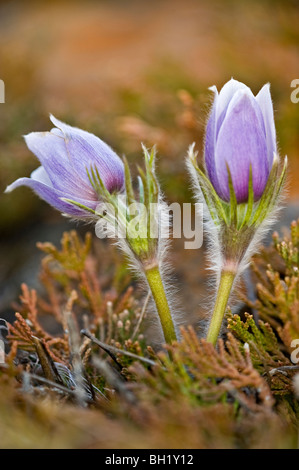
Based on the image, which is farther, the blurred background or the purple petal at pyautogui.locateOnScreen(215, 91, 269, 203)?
the blurred background

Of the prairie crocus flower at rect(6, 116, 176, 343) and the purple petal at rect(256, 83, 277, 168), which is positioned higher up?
the purple petal at rect(256, 83, 277, 168)

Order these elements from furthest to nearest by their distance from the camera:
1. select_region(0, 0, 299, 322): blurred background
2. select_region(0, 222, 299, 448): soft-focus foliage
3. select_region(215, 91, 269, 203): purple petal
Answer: select_region(0, 0, 299, 322): blurred background → select_region(215, 91, 269, 203): purple petal → select_region(0, 222, 299, 448): soft-focus foliage

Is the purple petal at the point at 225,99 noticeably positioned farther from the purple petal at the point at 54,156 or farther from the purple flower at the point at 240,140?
the purple petal at the point at 54,156

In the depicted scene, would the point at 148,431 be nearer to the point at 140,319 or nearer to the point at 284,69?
the point at 140,319

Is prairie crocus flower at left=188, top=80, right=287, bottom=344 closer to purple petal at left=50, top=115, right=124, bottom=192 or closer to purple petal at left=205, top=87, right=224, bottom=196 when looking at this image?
purple petal at left=205, top=87, right=224, bottom=196

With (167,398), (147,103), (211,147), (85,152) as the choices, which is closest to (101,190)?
(85,152)

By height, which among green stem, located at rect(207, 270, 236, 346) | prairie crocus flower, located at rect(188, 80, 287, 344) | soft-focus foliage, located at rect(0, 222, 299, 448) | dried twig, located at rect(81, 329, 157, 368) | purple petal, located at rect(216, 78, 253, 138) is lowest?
soft-focus foliage, located at rect(0, 222, 299, 448)

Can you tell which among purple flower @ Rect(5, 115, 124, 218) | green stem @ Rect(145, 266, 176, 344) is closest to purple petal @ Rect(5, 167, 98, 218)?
purple flower @ Rect(5, 115, 124, 218)
